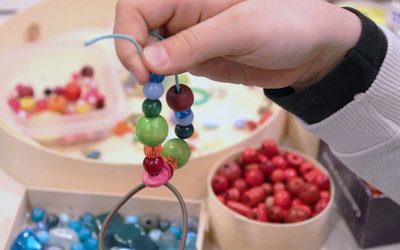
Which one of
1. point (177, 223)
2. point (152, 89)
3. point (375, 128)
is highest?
point (152, 89)

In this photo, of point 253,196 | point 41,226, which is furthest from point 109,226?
point 253,196

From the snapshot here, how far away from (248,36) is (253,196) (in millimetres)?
398

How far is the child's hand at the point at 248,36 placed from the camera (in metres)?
0.44

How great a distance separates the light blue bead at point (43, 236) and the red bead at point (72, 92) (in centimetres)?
42

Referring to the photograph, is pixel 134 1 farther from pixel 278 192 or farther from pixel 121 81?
pixel 121 81

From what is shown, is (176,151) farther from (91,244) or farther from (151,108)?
(91,244)

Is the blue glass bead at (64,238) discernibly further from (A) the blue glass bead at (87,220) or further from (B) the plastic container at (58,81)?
(B) the plastic container at (58,81)

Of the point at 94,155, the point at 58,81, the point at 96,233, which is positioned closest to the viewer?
the point at 96,233

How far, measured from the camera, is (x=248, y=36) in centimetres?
46

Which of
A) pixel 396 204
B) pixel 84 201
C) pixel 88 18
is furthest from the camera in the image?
pixel 88 18

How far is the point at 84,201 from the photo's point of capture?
2.69 feet

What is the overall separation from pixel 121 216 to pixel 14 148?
256mm

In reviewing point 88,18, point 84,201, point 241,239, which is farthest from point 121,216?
point 88,18

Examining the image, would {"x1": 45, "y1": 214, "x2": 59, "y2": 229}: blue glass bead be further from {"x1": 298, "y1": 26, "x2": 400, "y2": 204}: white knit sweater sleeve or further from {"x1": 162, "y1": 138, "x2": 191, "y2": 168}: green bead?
{"x1": 298, "y1": 26, "x2": 400, "y2": 204}: white knit sweater sleeve
